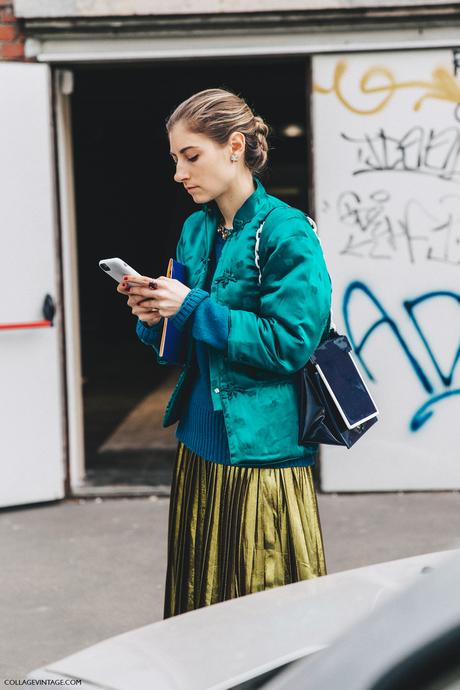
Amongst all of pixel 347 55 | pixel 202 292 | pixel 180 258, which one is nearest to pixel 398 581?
pixel 202 292

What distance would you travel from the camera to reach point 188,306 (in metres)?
2.69

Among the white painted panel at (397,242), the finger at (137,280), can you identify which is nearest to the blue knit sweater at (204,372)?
the finger at (137,280)

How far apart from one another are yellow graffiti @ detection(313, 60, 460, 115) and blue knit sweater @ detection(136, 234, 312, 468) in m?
2.80

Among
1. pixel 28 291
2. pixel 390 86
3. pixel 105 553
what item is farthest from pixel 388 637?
pixel 390 86

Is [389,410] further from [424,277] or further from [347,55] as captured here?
[347,55]

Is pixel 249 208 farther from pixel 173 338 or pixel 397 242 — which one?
pixel 397 242

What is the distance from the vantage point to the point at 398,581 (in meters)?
2.27

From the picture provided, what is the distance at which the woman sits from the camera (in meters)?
2.69

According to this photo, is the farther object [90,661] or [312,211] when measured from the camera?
[312,211]

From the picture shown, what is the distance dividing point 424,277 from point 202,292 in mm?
3060

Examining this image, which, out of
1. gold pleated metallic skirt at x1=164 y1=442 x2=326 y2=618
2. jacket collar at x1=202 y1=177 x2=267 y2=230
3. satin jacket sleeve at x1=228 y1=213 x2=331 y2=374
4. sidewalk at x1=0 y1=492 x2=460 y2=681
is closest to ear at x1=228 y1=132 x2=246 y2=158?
jacket collar at x1=202 y1=177 x2=267 y2=230

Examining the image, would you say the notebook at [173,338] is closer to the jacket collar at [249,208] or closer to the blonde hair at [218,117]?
the jacket collar at [249,208]

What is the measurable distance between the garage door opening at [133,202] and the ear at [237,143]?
2997 millimetres

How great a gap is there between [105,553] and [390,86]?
2.80 meters
